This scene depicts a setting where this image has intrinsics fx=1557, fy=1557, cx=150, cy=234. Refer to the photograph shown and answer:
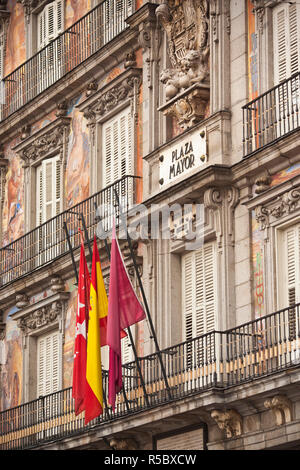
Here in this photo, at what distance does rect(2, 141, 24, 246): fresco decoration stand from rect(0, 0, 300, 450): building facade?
7 centimetres

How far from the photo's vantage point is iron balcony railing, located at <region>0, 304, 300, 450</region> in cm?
2384

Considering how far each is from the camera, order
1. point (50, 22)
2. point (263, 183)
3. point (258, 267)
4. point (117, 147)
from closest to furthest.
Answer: point (263, 183), point (258, 267), point (117, 147), point (50, 22)

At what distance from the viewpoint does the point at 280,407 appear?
23.5m

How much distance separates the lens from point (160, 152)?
28.2 metres

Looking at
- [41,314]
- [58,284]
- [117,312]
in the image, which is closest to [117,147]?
[58,284]

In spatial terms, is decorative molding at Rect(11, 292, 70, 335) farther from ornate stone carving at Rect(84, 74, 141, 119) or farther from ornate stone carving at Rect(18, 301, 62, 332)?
ornate stone carving at Rect(84, 74, 141, 119)

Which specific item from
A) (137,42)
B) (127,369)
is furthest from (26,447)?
(137,42)

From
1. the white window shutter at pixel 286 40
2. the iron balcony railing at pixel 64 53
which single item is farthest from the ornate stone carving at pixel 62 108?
the white window shutter at pixel 286 40

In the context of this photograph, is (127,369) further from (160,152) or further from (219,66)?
(219,66)

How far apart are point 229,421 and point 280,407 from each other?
1389 millimetres

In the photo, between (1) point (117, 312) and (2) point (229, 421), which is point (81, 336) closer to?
(1) point (117, 312)

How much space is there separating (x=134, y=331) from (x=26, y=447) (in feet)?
13.0

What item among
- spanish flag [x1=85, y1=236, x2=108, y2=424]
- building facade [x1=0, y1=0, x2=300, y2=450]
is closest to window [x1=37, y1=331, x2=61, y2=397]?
building facade [x1=0, y1=0, x2=300, y2=450]

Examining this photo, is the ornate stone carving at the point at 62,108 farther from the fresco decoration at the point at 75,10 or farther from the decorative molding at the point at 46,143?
the fresco decoration at the point at 75,10
